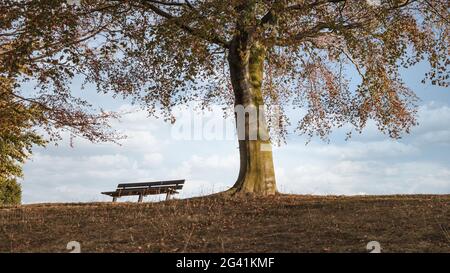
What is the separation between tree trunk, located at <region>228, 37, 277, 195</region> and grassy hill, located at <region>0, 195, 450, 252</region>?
1.32 m

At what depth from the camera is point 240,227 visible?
13078 millimetres

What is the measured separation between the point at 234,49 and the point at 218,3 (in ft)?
12.4

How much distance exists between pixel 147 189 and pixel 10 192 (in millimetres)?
15989

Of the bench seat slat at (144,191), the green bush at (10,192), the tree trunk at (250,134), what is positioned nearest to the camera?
the tree trunk at (250,134)

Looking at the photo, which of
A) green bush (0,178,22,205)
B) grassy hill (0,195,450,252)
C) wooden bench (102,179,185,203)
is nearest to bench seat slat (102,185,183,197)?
wooden bench (102,179,185,203)

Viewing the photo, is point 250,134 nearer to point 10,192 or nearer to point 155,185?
point 155,185

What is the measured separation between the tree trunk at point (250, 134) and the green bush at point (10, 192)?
68.9 ft

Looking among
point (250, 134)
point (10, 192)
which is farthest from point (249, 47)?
point (10, 192)

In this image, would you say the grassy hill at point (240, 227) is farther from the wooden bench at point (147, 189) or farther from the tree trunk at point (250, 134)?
the wooden bench at point (147, 189)

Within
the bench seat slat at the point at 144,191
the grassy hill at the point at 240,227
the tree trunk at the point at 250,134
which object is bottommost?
the grassy hill at the point at 240,227

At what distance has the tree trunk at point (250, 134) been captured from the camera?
18625 millimetres

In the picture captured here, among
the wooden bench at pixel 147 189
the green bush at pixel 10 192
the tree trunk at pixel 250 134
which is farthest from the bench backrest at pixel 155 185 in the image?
the green bush at pixel 10 192

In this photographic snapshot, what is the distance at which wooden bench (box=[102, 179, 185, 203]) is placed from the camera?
22.3 meters
